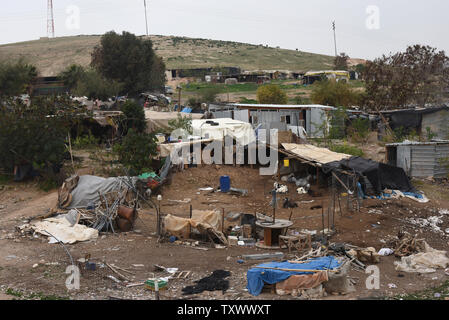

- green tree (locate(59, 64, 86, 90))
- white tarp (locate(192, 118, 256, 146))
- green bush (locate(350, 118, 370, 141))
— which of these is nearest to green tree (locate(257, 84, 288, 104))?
green bush (locate(350, 118, 370, 141))

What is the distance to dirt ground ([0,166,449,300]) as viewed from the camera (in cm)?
853

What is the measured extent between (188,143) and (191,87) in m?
30.7

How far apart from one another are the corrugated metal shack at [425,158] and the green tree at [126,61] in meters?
24.0

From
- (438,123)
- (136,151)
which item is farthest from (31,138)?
(438,123)

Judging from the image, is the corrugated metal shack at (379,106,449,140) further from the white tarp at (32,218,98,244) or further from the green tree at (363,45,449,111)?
the white tarp at (32,218,98,244)

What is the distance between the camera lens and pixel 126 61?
1460 inches

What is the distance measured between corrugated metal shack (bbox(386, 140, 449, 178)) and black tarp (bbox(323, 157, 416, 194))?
248cm

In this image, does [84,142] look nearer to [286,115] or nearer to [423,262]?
[286,115]

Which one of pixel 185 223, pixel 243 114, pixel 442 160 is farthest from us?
pixel 243 114

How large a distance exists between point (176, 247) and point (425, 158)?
422 inches

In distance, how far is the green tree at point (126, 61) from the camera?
3703cm
